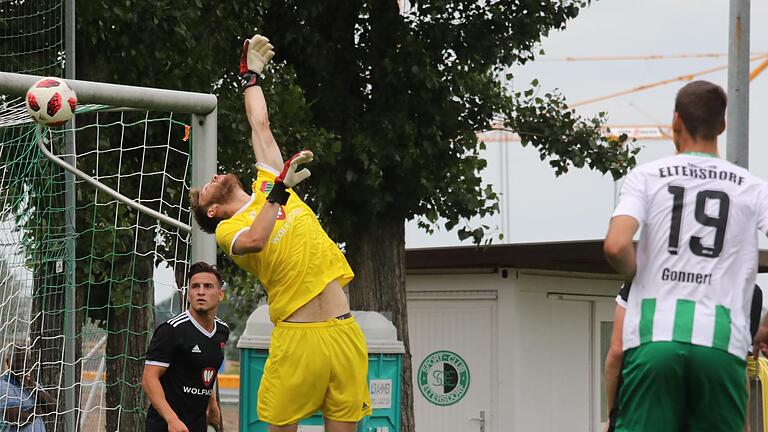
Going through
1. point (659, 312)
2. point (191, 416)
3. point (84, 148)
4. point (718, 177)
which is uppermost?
point (84, 148)

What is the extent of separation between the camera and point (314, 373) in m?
6.72

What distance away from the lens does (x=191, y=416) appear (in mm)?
8125

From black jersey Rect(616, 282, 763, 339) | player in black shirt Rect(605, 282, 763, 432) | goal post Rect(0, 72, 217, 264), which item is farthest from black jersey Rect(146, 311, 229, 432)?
player in black shirt Rect(605, 282, 763, 432)

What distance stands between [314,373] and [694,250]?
8.10 ft

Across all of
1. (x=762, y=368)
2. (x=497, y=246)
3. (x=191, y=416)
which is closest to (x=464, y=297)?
(x=497, y=246)

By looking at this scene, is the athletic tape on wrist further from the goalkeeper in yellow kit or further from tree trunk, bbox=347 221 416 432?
tree trunk, bbox=347 221 416 432

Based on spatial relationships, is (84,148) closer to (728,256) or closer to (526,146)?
(526,146)

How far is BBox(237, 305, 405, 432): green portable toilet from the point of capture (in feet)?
33.1

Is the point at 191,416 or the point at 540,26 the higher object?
the point at 540,26

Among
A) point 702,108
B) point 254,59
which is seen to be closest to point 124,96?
point 254,59

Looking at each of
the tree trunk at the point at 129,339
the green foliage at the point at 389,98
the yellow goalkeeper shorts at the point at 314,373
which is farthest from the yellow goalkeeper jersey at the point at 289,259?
the tree trunk at the point at 129,339

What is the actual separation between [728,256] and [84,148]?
10.3m

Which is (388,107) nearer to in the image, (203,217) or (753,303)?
(203,217)

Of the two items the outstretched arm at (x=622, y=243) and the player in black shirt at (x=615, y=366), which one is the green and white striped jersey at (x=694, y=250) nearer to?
the outstretched arm at (x=622, y=243)
